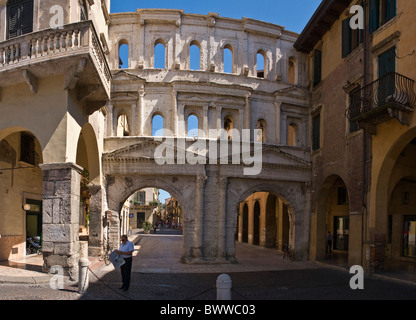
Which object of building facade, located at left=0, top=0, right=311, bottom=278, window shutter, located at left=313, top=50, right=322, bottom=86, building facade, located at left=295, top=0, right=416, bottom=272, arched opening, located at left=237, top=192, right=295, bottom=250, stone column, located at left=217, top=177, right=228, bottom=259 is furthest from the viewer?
arched opening, located at left=237, top=192, right=295, bottom=250

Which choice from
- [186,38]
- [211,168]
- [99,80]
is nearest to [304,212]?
[211,168]

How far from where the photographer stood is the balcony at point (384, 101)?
13102 millimetres

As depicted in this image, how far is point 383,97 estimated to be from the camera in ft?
46.6

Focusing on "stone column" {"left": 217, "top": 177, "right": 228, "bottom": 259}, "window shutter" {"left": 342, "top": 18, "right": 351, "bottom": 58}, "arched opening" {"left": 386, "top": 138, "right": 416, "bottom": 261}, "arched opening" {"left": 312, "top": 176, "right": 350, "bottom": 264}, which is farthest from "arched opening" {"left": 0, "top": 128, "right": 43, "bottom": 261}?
"arched opening" {"left": 386, "top": 138, "right": 416, "bottom": 261}

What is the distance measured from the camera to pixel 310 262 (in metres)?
19.9

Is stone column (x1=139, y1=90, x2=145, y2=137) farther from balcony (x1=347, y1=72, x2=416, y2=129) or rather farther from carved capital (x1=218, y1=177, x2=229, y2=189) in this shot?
balcony (x1=347, y1=72, x2=416, y2=129)

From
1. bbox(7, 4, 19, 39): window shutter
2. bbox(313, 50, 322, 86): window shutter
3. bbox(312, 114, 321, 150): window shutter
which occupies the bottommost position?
bbox(312, 114, 321, 150): window shutter

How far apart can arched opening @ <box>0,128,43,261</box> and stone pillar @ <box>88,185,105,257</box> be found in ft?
7.46

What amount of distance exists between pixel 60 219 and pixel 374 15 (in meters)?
13.5

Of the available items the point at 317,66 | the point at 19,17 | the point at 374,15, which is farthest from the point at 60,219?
the point at 317,66

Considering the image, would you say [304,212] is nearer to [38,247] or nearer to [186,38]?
[186,38]

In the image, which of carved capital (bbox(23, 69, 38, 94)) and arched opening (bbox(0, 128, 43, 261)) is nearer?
carved capital (bbox(23, 69, 38, 94))

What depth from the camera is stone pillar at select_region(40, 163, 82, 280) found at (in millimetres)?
11836

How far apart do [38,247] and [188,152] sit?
7.67 metres
